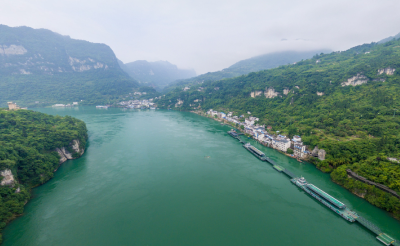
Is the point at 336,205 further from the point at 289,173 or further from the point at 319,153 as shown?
the point at 319,153

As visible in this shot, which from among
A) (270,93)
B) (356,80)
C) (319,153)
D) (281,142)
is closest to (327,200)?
(319,153)

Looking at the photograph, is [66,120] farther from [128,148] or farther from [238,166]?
[238,166]

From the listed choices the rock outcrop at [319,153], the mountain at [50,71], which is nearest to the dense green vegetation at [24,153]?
the rock outcrop at [319,153]

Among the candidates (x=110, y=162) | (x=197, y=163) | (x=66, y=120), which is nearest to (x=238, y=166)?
(x=197, y=163)

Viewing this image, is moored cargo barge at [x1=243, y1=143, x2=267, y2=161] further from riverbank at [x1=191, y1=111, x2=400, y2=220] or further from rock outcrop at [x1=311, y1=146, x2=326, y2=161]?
riverbank at [x1=191, y1=111, x2=400, y2=220]

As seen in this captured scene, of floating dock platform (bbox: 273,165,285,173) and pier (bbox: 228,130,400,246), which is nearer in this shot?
pier (bbox: 228,130,400,246)

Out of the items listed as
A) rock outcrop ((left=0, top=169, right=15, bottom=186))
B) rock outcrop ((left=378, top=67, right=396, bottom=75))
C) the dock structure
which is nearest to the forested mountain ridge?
rock outcrop ((left=378, top=67, right=396, bottom=75))

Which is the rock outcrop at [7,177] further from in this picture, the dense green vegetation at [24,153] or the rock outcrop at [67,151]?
the rock outcrop at [67,151]
